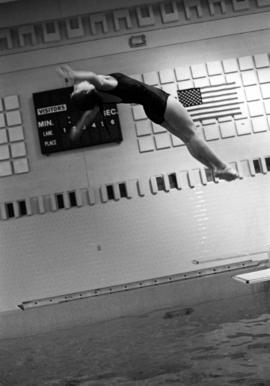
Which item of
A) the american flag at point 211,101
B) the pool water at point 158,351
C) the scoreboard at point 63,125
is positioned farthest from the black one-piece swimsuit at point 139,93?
the american flag at point 211,101

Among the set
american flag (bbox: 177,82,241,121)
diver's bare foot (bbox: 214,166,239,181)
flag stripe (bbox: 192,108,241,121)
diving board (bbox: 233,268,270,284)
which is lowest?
diving board (bbox: 233,268,270,284)

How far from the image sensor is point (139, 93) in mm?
5074

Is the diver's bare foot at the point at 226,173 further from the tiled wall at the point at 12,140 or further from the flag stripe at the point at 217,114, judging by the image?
the tiled wall at the point at 12,140

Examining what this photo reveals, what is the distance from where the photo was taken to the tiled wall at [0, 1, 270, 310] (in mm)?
11406

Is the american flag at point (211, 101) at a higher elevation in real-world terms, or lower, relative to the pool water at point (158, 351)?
higher

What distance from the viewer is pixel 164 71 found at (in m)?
11.8

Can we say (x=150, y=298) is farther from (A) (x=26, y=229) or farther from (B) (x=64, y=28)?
(B) (x=64, y=28)

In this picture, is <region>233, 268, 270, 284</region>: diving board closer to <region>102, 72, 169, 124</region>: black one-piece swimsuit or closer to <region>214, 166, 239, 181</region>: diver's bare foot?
<region>214, 166, 239, 181</region>: diver's bare foot

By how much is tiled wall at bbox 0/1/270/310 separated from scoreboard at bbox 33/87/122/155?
0.72 ft

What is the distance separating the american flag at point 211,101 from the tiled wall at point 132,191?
143 mm

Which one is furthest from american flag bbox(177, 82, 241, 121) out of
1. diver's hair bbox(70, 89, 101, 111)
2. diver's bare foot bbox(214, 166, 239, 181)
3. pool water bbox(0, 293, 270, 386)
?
diver's hair bbox(70, 89, 101, 111)

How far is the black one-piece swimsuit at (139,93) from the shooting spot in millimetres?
5035

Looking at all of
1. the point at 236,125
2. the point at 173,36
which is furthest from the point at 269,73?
the point at 173,36

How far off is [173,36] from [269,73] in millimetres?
2407
